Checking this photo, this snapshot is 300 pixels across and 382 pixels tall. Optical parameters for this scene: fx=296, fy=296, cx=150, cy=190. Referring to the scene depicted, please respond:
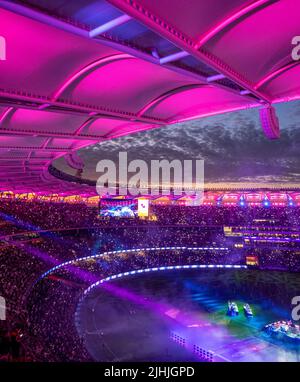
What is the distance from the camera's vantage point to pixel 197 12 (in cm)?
626

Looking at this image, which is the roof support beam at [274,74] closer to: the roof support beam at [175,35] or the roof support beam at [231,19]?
the roof support beam at [175,35]

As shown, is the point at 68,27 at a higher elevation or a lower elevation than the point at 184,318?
higher

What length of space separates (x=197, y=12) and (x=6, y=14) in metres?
4.35

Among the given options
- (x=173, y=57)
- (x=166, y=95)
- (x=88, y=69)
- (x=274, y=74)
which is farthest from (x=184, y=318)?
(x=173, y=57)

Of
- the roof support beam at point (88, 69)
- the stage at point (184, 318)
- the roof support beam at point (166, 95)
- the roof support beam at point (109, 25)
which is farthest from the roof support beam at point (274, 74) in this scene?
the stage at point (184, 318)

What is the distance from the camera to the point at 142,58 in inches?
295

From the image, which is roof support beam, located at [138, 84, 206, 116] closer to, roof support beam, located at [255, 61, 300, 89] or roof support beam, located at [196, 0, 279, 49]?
roof support beam, located at [255, 61, 300, 89]

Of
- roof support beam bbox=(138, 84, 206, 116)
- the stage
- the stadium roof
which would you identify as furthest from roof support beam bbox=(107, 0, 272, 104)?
the stage

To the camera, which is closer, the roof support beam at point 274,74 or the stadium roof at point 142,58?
the stadium roof at point 142,58

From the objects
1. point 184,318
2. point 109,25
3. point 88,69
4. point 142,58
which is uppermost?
point 88,69

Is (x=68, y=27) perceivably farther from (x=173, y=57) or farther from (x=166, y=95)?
(x=166, y=95)

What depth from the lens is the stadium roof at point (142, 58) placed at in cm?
604

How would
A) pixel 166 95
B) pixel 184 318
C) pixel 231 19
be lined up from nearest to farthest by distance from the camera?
1. pixel 231 19
2. pixel 166 95
3. pixel 184 318
